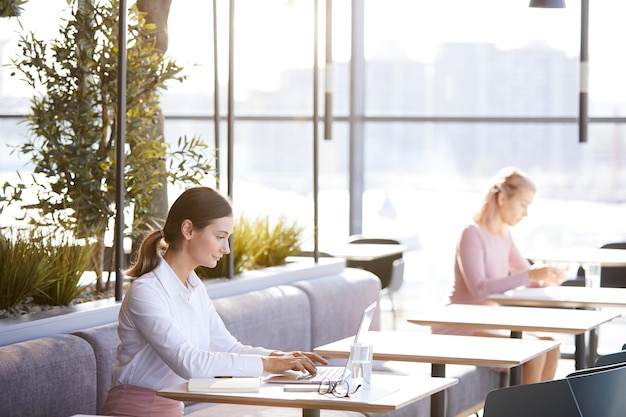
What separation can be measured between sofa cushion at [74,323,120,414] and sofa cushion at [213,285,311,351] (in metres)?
0.81

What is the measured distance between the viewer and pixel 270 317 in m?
5.18

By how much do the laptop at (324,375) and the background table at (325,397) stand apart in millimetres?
72

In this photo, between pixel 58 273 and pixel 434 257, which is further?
pixel 434 257

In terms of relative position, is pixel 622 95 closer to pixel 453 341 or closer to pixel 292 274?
pixel 292 274

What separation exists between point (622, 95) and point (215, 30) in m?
4.94

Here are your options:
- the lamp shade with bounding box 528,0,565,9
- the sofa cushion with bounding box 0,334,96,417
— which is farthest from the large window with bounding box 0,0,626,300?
the sofa cushion with bounding box 0,334,96,417

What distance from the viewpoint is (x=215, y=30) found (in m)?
6.01

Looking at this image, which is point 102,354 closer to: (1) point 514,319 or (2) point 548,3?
(1) point 514,319

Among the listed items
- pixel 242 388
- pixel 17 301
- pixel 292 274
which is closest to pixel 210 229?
pixel 242 388

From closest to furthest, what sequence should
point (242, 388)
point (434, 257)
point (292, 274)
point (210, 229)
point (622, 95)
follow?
point (242, 388), point (210, 229), point (292, 274), point (622, 95), point (434, 257)

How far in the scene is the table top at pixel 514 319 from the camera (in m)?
4.70

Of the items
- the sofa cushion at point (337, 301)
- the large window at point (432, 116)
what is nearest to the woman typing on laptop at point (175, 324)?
the sofa cushion at point (337, 301)

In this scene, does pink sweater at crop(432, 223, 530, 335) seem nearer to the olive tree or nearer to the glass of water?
the olive tree

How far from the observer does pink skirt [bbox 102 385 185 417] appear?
3492mm
